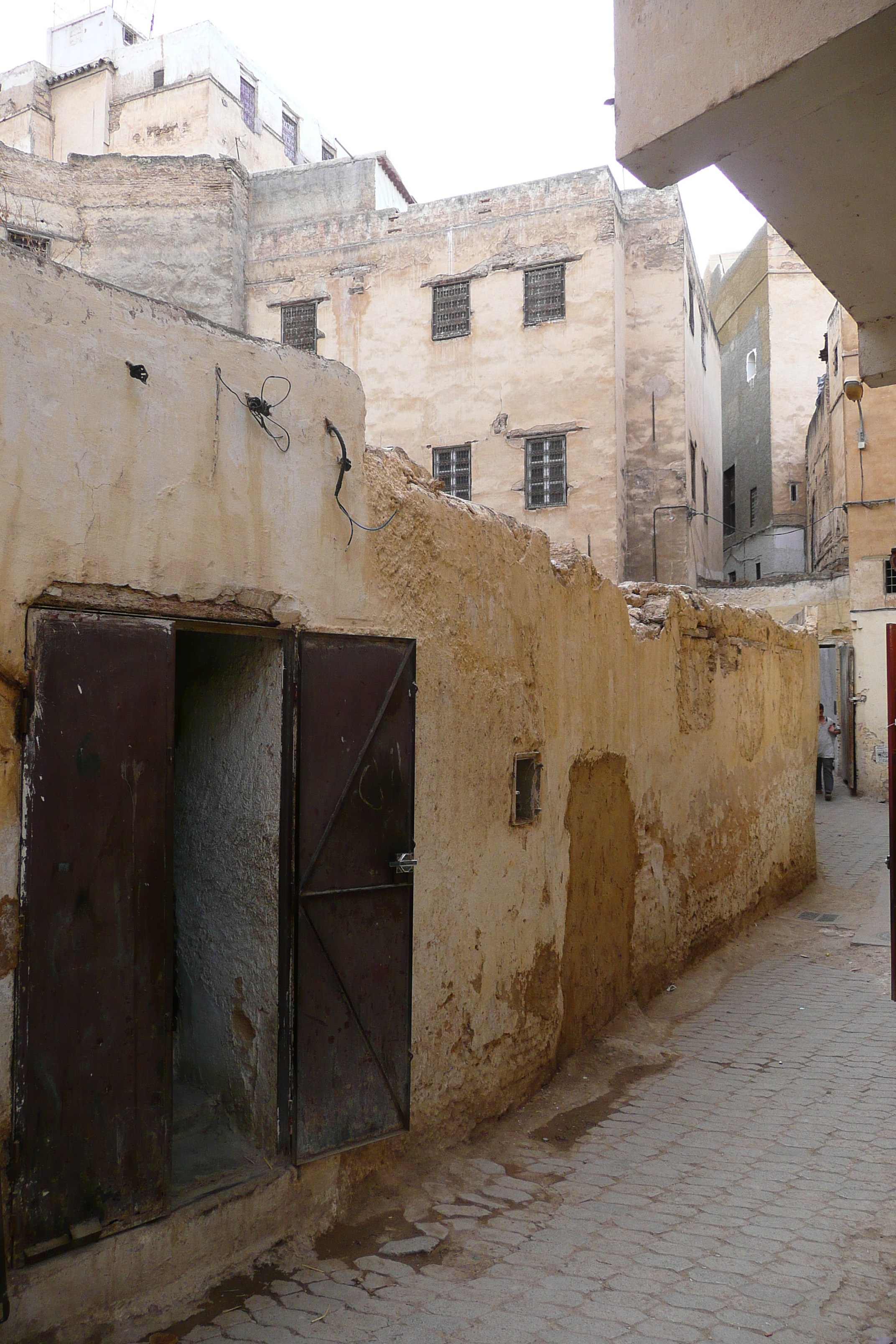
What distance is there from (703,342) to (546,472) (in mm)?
7153

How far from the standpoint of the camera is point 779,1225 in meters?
3.93

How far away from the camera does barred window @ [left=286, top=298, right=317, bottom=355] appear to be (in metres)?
19.2

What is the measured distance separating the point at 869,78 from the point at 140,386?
2.45m

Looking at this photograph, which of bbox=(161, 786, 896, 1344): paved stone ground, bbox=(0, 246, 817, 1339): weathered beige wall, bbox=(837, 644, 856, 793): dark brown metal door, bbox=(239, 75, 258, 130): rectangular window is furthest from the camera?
bbox=(239, 75, 258, 130): rectangular window

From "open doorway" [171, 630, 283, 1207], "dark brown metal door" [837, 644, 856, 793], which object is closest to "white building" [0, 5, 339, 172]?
"dark brown metal door" [837, 644, 856, 793]

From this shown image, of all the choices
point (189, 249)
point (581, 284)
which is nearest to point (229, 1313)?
point (581, 284)

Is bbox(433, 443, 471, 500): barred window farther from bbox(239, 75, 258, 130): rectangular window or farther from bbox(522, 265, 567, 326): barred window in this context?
bbox(239, 75, 258, 130): rectangular window

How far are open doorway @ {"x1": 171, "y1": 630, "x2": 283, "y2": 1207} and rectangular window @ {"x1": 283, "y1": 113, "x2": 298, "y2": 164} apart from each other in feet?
93.4

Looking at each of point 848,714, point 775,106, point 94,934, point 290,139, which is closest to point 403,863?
point 94,934

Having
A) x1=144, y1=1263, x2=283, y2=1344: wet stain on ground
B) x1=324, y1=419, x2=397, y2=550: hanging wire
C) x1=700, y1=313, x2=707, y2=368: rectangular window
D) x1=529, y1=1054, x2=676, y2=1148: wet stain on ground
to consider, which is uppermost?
x1=700, y1=313, x2=707, y2=368: rectangular window

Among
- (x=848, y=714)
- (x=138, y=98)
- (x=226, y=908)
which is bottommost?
(x=226, y=908)

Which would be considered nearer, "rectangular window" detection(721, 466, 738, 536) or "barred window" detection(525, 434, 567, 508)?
"barred window" detection(525, 434, 567, 508)

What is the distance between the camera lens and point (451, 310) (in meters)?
18.5

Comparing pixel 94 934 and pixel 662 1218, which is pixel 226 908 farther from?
pixel 662 1218
